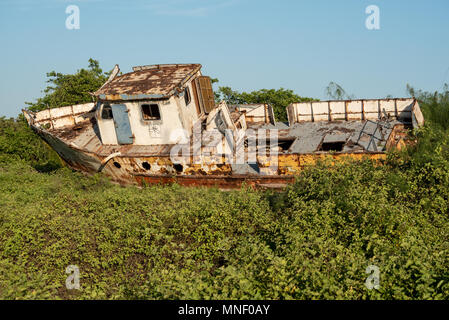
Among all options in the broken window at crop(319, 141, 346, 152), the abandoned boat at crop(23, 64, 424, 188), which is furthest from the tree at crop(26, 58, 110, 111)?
the broken window at crop(319, 141, 346, 152)

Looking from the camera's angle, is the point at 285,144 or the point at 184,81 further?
the point at 285,144

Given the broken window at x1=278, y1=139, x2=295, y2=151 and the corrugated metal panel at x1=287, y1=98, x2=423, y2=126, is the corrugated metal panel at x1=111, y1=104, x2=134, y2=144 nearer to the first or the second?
the broken window at x1=278, y1=139, x2=295, y2=151

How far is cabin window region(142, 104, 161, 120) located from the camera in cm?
1223

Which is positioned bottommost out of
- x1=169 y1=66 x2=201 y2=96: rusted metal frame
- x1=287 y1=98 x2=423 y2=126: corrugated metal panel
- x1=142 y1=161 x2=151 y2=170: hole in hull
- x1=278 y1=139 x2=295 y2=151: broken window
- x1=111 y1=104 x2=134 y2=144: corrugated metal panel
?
x1=278 y1=139 x2=295 y2=151: broken window

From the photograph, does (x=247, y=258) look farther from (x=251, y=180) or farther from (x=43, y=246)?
(x=251, y=180)

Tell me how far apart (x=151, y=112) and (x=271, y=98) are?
8.82 m

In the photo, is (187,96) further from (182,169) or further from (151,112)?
(182,169)

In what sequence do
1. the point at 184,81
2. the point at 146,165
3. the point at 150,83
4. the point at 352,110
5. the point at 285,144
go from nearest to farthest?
the point at 146,165 → the point at 150,83 → the point at 184,81 → the point at 285,144 → the point at 352,110

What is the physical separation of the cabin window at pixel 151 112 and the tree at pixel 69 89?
8.85 m

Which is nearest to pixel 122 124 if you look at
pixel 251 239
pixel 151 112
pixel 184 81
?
pixel 151 112

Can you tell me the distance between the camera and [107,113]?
1273 cm

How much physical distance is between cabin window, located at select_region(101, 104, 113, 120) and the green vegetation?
9.76 ft

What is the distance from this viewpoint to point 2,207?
10328 mm
